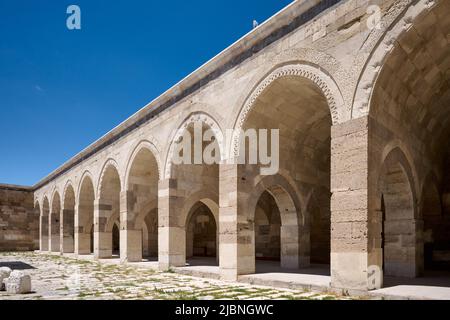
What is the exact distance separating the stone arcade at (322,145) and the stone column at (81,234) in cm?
538

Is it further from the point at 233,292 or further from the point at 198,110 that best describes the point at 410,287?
the point at 198,110

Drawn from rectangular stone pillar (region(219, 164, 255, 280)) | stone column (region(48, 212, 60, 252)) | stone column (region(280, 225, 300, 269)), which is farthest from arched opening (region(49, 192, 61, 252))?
rectangular stone pillar (region(219, 164, 255, 280))

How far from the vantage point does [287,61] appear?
738 cm

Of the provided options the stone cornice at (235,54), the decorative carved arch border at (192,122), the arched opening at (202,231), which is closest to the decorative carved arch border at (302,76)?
the decorative carved arch border at (192,122)

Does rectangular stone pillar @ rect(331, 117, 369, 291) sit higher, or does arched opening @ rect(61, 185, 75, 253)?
rectangular stone pillar @ rect(331, 117, 369, 291)

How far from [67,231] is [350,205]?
18.5 metres

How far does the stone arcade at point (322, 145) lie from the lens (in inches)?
232

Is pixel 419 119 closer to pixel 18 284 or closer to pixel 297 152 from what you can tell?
pixel 297 152

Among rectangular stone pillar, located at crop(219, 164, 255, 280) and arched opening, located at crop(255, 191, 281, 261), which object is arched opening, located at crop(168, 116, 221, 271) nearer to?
arched opening, located at crop(255, 191, 281, 261)

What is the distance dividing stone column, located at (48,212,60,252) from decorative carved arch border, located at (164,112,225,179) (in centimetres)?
1545

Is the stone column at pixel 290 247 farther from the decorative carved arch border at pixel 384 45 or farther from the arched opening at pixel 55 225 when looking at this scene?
the arched opening at pixel 55 225

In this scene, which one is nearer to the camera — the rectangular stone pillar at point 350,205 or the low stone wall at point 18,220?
the rectangular stone pillar at point 350,205

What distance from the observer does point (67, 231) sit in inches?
811

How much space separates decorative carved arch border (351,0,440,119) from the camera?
551 cm
